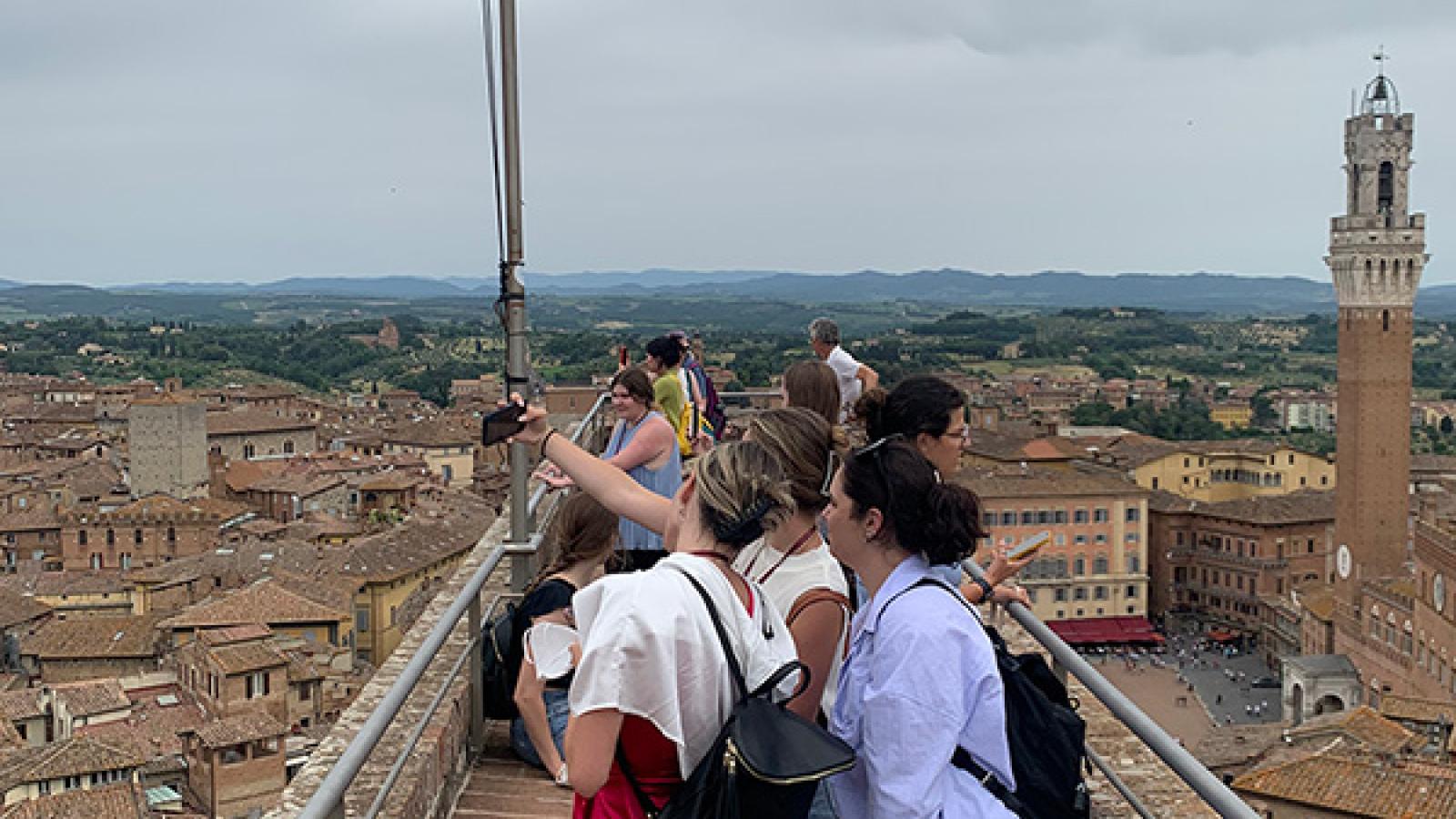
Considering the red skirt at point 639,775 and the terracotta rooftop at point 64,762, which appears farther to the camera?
the terracotta rooftop at point 64,762

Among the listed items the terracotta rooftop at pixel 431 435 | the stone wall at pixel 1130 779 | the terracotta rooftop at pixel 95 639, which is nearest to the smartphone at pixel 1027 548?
the stone wall at pixel 1130 779

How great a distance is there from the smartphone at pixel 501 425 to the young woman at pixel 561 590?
0.32m

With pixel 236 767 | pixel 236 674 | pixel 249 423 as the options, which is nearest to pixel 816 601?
pixel 236 767

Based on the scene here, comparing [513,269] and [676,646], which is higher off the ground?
[513,269]

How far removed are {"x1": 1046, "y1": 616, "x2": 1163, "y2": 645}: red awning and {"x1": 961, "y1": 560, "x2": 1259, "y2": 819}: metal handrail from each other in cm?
4327

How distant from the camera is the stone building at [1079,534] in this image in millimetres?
49688

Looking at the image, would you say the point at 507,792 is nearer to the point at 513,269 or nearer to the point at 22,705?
the point at 513,269

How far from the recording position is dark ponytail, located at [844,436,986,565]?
2828mm

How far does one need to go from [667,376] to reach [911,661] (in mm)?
4306

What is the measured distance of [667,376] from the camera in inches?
266

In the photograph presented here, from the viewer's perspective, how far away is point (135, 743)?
21.9 metres

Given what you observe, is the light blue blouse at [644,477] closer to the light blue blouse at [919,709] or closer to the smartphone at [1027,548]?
the smartphone at [1027,548]

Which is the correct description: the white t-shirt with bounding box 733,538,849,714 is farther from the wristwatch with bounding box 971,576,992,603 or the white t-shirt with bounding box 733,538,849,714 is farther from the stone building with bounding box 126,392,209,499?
the stone building with bounding box 126,392,209,499

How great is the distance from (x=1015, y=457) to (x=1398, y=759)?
36777 mm
